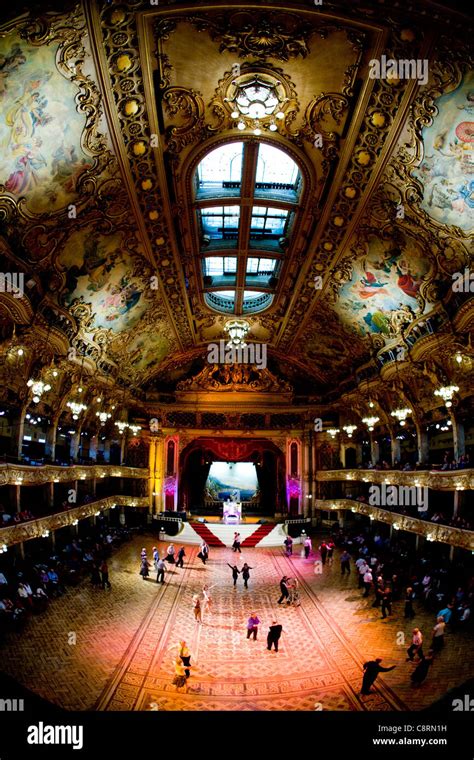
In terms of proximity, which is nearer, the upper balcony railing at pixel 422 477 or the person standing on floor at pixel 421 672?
the person standing on floor at pixel 421 672

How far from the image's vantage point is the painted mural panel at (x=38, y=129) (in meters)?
7.11

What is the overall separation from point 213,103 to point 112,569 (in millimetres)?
15735

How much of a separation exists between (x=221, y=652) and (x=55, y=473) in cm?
940

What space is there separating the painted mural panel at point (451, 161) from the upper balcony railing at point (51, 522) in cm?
1370

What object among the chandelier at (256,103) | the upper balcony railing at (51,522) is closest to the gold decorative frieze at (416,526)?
the chandelier at (256,103)

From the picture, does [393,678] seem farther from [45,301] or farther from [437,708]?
[45,301]

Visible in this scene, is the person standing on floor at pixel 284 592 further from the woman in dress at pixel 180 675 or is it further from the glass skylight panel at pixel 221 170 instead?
the glass skylight panel at pixel 221 170

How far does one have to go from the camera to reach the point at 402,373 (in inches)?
640

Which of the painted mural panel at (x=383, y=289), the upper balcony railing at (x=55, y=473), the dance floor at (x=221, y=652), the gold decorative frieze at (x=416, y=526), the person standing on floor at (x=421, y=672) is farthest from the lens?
the upper balcony railing at (x=55, y=473)

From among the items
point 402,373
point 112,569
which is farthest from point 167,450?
point 402,373

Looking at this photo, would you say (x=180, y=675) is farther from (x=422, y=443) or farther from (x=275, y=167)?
(x=422, y=443)

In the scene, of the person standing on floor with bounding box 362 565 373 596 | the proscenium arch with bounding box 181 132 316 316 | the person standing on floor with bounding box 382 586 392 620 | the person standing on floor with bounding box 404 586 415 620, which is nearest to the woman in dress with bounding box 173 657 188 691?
the person standing on floor with bounding box 382 586 392 620

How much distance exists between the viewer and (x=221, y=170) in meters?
11.9

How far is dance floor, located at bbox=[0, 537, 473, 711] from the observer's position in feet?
26.2
